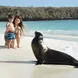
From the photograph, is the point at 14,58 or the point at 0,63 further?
the point at 14,58

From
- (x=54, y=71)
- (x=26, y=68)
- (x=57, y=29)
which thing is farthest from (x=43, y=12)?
(x=54, y=71)

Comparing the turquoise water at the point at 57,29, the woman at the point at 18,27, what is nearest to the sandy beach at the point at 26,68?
the woman at the point at 18,27

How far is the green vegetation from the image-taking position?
2908 inches

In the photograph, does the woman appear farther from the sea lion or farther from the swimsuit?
the sea lion

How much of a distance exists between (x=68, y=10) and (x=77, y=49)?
67.9 metres

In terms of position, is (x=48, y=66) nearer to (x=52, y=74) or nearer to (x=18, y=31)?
(x=52, y=74)

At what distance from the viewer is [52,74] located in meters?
7.52

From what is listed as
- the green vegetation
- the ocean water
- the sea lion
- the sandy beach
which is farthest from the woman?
the green vegetation

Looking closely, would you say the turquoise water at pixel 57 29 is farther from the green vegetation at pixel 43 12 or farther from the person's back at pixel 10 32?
the green vegetation at pixel 43 12

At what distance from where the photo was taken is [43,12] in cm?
7894

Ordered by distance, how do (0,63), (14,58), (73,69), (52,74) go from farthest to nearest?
(14,58)
(0,63)
(73,69)
(52,74)

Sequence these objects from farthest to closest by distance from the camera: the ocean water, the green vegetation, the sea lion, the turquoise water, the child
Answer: the green vegetation < the turquoise water < the ocean water < the child < the sea lion

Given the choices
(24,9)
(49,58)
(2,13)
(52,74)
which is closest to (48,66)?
(49,58)

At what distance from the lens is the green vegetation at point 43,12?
73875 mm
